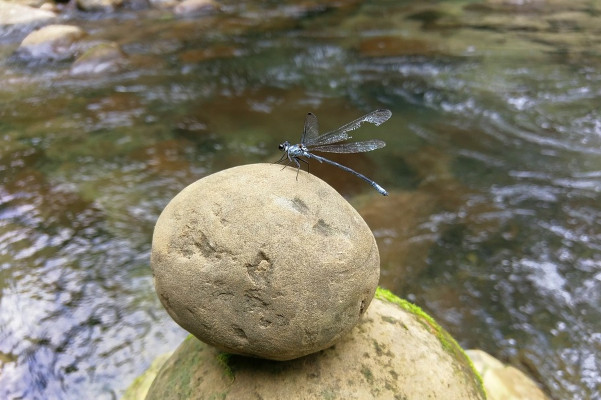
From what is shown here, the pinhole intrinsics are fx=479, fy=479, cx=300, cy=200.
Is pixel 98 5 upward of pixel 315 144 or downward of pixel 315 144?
downward

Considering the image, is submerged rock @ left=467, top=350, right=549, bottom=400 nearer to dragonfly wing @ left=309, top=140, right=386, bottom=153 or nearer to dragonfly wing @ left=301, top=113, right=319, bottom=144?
dragonfly wing @ left=309, top=140, right=386, bottom=153

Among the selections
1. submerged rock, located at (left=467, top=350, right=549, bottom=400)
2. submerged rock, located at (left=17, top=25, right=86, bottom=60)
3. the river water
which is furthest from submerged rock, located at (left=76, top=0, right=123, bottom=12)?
submerged rock, located at (left=467, top=350, right=549, bottom=400)

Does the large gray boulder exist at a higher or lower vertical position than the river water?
lower

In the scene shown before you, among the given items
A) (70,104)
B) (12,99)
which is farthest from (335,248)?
(12,99)

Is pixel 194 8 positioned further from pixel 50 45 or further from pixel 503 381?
pixel 503 381

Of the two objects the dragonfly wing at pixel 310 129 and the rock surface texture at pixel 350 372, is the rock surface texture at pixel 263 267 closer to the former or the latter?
the rock surface texture at pixel 350 372

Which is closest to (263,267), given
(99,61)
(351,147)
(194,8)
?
(351,147)

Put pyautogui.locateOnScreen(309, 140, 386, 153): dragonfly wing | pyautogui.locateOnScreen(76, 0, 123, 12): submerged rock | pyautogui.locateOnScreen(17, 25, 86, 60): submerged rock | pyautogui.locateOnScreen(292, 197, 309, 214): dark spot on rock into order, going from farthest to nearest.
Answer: pyautogui.locateOnScreen(76, 0, 123, 12): submerged rock < pyautogui.locateOnScreen(17, 25, 86, 60): submerged rock < pyautogui.locateOnScreen(309, 140, 386, 153): dragonfly wing < pyautogui.locateOnScreen(292, 197, 309, 214): dark spot on rock
